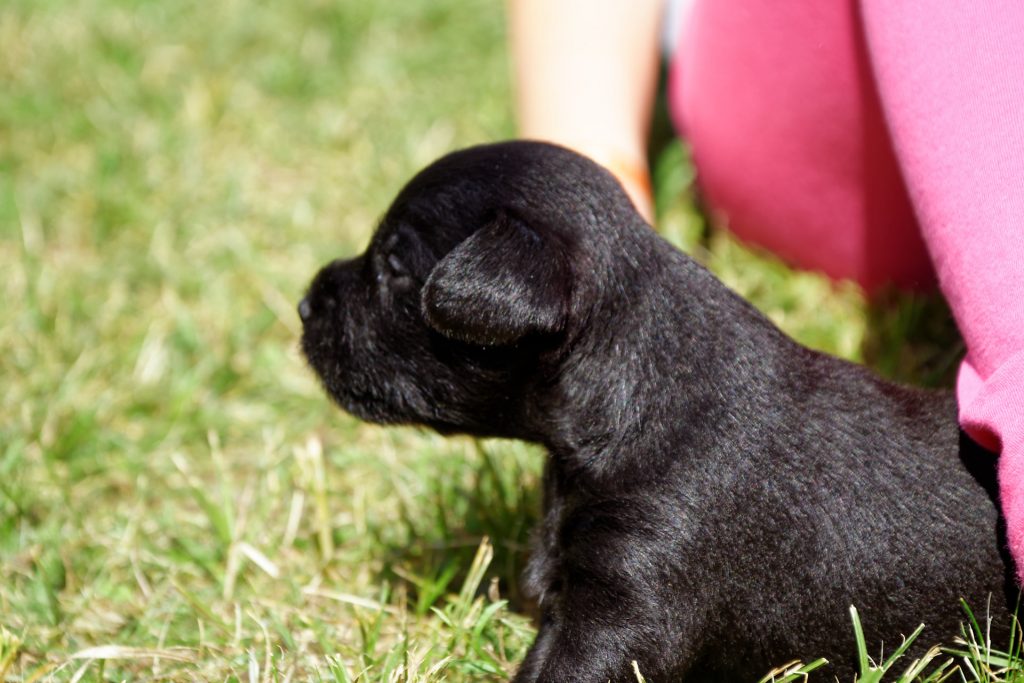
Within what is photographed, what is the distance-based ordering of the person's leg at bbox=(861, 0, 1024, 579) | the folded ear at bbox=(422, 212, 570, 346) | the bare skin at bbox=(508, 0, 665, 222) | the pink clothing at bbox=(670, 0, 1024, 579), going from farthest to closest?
the bare skin at bbox=(508, 0, 665, 222) < the pink clothing at bbox=(670, 0, 1024, 579) < the person's leg at bbox=(861, 0, 1024, 579) < the folded ear at bbox=(422, 212, 570, 346)

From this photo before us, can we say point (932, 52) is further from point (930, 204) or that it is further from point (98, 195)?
point (98, 195)

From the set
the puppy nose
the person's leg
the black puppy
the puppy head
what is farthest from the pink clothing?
the puppy nose

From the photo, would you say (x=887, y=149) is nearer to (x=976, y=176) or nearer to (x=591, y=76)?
(x=591, y=76)

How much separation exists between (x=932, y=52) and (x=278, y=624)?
2167 mm

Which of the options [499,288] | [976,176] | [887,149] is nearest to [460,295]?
[499,288]

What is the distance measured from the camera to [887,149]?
13.1ft

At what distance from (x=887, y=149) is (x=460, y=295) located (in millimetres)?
2051

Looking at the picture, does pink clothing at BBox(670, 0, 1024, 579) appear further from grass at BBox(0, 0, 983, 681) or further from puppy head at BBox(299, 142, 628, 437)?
puppy head at BBox(299, 142, 628, 437)

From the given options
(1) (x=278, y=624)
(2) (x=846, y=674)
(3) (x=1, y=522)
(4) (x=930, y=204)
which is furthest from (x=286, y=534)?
(4) (x=930, y=204)

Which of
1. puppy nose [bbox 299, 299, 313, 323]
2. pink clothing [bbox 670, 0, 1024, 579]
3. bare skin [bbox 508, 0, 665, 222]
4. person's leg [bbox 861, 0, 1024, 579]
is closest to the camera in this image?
person's leg [bbox 861, 0, 1024, 579]

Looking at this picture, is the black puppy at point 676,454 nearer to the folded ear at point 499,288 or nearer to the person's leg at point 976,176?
the folded ear at point 499,288

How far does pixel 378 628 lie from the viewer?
9.95ft

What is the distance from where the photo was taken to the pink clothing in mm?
2756

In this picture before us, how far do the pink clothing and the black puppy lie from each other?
0.21 meters
